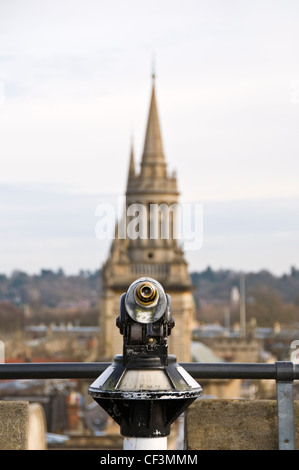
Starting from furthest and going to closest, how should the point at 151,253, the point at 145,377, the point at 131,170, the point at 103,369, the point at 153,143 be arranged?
the point at 131,170 → the point at 151,253 → the point at 153,143 → the point at 103,369 → the point at 145,377

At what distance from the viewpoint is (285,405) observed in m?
5.07

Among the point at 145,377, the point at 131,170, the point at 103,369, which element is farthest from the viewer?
the point at 131,170

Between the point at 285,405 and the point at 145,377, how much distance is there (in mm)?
1200

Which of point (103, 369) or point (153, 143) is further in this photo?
point (153, 143)

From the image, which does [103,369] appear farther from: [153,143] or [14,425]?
[153,143]

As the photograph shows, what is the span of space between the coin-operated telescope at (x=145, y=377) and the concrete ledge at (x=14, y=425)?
96 cm

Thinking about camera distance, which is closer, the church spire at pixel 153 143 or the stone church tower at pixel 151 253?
the church spire at pixel 153 143

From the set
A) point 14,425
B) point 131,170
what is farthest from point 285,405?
point 131,170

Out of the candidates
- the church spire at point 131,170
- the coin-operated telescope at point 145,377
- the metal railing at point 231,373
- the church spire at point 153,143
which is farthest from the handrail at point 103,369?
the church spire at point 131,170

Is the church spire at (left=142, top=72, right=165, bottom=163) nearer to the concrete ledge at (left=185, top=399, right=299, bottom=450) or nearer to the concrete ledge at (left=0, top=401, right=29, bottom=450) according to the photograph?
the concrete ledge at (left=185, top=399, right=299, bottom=450)

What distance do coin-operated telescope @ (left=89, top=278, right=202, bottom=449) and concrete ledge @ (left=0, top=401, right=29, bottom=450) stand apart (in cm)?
96

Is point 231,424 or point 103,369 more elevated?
point 103,369

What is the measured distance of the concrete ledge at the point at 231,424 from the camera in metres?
5.16

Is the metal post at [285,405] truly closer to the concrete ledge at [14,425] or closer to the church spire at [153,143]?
the concrete ledge at [14,425]
